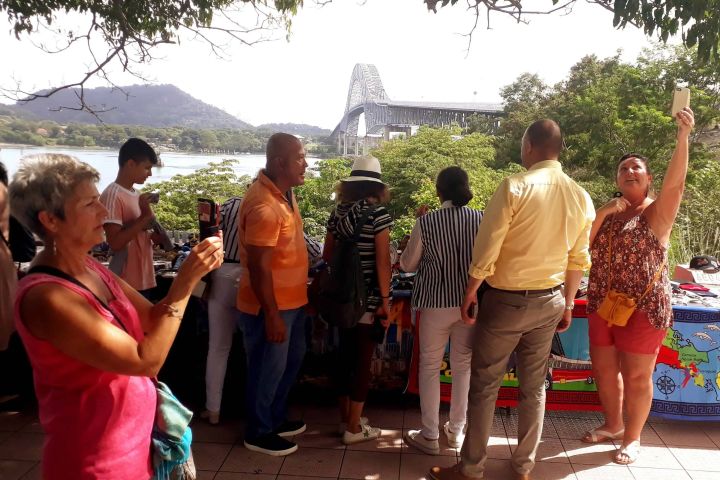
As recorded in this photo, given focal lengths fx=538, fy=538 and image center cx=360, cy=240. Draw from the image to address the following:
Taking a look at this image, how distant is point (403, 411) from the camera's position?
3.34 metres

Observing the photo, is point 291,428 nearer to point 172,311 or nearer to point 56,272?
point 172,311

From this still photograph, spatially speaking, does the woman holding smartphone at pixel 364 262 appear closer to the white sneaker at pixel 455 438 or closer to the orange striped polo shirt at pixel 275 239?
the orange striped polo shirt at pixel 275 239

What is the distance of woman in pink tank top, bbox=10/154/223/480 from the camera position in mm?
1198

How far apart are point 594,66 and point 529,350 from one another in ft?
109

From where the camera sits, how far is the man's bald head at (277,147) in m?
2.59

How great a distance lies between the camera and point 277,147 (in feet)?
8.49

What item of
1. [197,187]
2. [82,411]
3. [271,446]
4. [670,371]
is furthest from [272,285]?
[197,187]

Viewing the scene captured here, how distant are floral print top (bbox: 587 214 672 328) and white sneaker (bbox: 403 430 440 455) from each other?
4.10ft

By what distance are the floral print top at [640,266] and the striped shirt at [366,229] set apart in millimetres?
1200

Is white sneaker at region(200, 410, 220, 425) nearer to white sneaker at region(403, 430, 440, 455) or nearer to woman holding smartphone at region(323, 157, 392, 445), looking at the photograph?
woman holding smartphone at region(323, 157, 392, 445)

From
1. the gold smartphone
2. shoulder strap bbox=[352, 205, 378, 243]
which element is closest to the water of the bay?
shoulder strap bbox=[352, 205, 378, 243]

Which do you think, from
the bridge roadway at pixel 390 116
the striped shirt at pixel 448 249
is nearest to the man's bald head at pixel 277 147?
the striped shirt at pixel 448 249

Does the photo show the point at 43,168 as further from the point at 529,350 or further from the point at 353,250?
the point at 529,350

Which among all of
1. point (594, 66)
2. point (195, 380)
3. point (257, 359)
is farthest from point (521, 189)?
point (594, 66)
